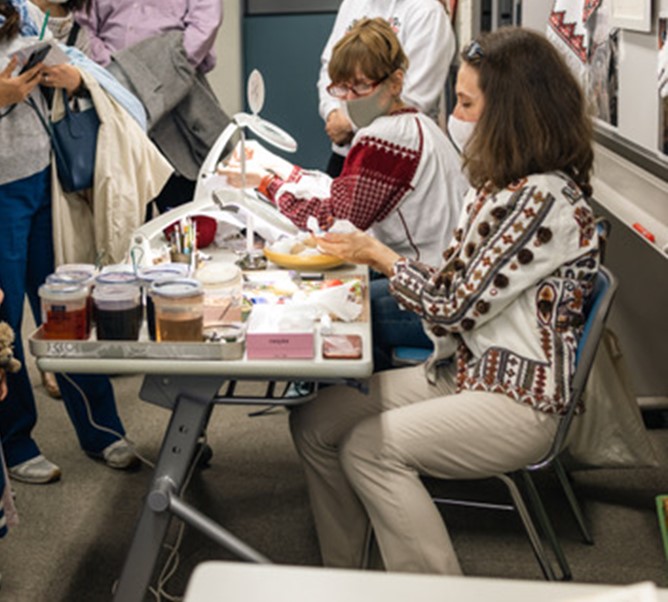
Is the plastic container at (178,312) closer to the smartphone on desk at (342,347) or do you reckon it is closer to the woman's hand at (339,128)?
the smartphone on desk at (342,347)

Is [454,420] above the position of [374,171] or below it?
below

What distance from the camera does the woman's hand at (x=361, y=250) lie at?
2.13 meters

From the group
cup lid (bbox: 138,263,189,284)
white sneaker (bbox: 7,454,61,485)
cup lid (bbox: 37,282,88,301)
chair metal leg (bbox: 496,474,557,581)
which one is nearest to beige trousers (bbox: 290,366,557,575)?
chair metal leg (bbox: 496,474,557,581)

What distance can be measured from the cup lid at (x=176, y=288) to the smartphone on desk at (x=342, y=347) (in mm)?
251

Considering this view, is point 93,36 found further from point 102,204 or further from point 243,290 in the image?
point 243,290

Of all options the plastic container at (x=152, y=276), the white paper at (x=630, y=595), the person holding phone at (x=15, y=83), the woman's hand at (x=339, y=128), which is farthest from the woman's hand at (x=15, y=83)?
the white paper at (x=630, y=595)

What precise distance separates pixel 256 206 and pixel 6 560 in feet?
3.42

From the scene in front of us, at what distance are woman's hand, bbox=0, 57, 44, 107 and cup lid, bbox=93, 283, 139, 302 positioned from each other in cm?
68

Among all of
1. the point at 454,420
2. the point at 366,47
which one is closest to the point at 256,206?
the point at 366,47

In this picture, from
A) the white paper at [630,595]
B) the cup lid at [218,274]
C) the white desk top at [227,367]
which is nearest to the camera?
the white paper at [630,595]

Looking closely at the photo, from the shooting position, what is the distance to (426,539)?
185 centimetres

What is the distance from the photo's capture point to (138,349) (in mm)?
1777

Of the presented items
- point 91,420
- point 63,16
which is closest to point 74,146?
point 63,16

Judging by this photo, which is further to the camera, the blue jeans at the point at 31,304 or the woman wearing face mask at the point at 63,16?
the woman wearing face mask at the point at 63,16
